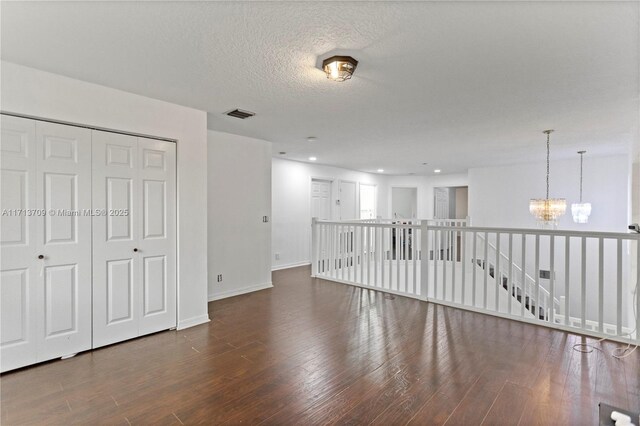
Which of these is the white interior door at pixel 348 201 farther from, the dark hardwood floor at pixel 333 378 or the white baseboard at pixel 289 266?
the dark hardwood floor at pixel 333 378

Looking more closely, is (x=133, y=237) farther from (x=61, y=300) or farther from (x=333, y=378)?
(x=333, y=378)

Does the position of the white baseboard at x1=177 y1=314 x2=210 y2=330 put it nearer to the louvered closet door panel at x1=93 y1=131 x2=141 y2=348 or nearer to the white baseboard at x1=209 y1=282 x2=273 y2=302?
the louvered closet door panel at x1=93 y1=131 x2=141 y2=348

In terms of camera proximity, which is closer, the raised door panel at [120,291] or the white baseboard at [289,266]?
the raised door panel at [120,291]

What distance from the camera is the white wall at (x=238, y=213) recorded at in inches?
167

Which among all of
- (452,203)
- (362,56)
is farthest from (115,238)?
(452,203)

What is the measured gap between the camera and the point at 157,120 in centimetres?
306

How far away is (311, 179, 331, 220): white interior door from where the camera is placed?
7297 mm

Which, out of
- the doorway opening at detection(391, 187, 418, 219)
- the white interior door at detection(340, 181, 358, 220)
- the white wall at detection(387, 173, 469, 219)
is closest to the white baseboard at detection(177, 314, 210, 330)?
the white interior door at detection(340, 181, 358, 220)

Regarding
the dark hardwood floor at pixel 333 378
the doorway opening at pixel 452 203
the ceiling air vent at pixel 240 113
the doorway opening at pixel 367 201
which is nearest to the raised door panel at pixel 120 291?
the dark hardwood floor at pixel 333 378

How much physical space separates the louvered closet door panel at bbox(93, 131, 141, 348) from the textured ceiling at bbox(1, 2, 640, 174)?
63cm

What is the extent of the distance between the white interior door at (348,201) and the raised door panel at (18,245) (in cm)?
631

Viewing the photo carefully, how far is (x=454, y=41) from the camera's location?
1.96 m

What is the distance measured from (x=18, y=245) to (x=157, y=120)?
156 centimetres

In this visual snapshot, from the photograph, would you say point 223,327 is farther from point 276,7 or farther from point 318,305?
point 276,7
